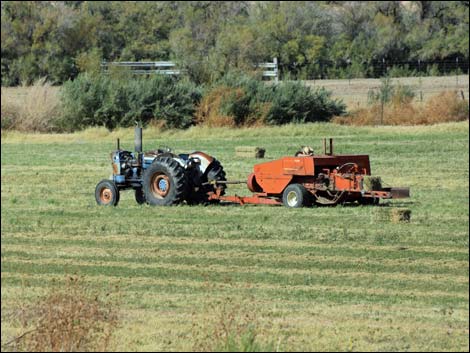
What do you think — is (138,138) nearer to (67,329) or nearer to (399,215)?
(399,215)

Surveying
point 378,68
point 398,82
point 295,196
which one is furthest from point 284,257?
point 378,68

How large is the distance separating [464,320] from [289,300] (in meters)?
1.78

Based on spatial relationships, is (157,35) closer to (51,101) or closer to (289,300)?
(51,101)

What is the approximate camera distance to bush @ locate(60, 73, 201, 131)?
3841 centimetres

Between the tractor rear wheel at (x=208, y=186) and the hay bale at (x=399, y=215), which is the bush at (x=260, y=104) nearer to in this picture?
the tractor rear wheel at (x=208, y=186)

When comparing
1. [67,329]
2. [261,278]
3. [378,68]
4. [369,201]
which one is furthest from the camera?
[378,68]

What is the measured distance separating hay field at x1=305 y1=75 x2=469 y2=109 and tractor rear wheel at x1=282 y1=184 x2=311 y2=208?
2492 centimetres

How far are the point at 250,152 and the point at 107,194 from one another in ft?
31.4

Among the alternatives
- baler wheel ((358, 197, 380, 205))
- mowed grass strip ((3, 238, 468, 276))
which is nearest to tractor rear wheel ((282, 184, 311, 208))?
baler wheel ((358, 197, 380, 205))

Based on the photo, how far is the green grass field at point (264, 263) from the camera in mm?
10242

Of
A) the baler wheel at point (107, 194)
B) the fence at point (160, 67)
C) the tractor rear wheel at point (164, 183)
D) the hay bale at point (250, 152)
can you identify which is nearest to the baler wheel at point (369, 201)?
the tractor rear wheel at point (164, 183)

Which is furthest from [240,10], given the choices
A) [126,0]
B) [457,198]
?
[457,198]

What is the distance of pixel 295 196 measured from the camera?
18.0m

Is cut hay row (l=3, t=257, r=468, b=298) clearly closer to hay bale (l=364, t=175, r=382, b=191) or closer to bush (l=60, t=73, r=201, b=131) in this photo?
hay bale (l=364, t=175, r=382, b=191)
